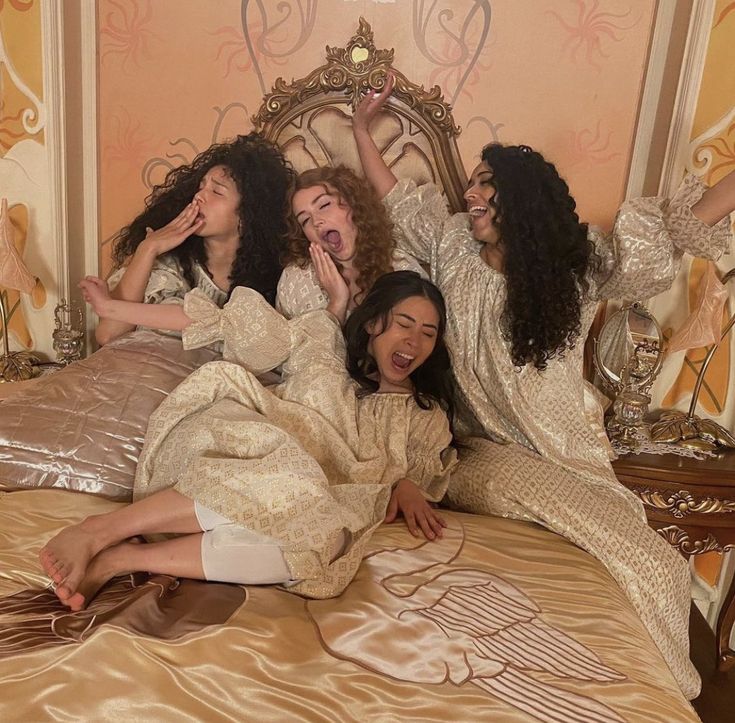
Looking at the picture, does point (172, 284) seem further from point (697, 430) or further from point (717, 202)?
point (697, 430)

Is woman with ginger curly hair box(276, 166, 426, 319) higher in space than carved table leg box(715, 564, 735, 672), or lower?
higher

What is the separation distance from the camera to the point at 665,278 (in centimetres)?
172

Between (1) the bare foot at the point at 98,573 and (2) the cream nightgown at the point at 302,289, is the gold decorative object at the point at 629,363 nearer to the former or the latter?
(2) the cream nightgown at the point at 302,289

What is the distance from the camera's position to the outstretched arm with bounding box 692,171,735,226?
1.67 m

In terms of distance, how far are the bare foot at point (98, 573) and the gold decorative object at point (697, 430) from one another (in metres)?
1.55

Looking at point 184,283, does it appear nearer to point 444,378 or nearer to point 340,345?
point 340,345

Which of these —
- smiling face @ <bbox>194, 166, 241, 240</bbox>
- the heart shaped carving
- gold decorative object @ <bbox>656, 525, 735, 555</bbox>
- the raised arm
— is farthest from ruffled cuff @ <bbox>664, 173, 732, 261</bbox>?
the raised arm

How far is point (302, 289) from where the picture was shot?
1.91m

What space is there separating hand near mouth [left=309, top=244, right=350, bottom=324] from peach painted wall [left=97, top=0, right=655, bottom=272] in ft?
1.97

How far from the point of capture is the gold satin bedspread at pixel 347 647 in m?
0.90

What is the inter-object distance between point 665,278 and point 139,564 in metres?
1.42

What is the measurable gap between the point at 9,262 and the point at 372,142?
122 cm

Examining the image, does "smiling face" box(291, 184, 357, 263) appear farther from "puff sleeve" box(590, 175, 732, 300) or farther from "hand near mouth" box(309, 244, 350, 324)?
"puff sleeve" box(590, 175, 732, 300)

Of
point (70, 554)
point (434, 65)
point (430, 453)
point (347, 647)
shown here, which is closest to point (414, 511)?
point (430, 453)
